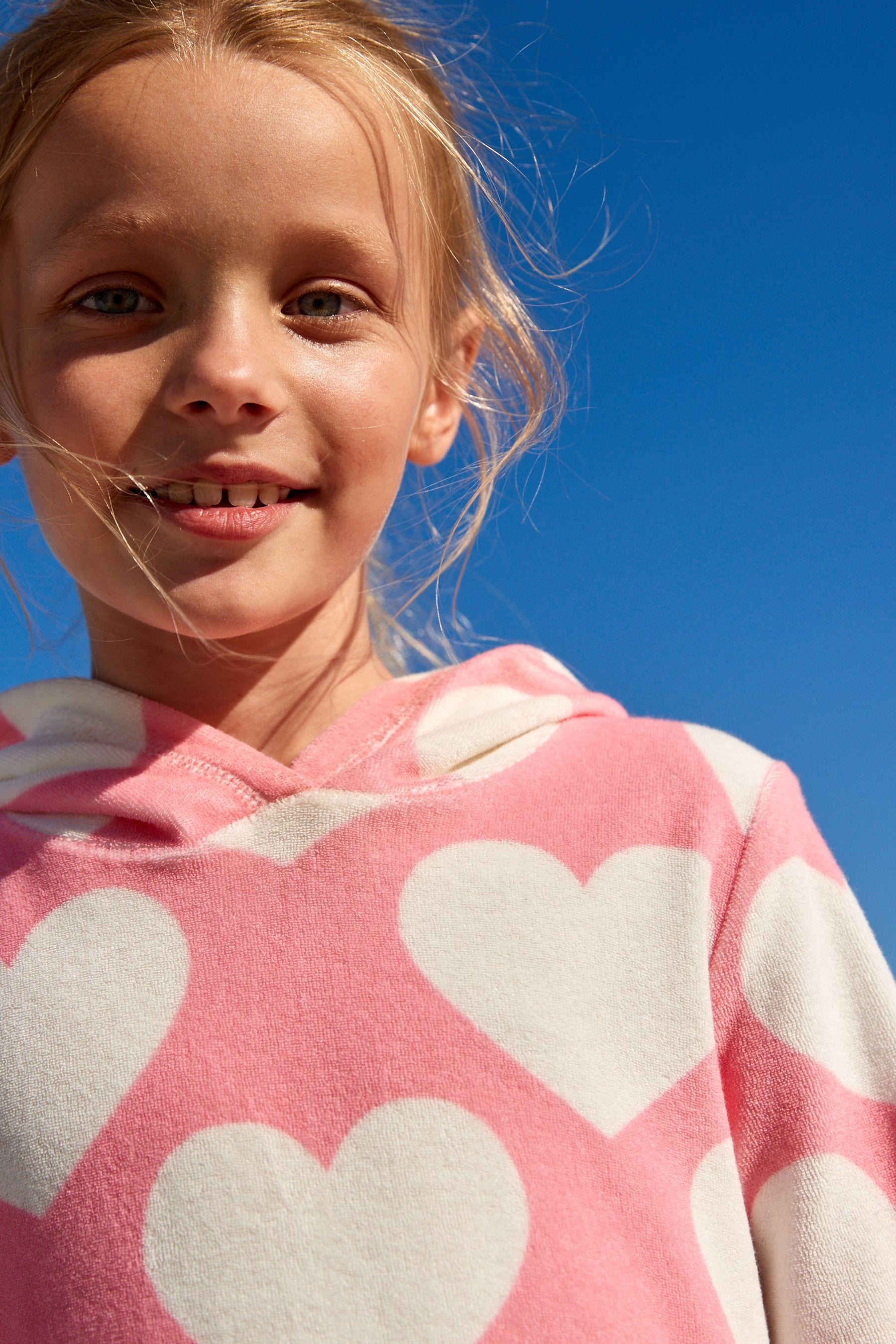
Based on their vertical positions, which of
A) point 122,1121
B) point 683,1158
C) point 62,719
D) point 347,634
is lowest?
point 122,1121

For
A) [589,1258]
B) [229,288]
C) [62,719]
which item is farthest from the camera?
[62,719]

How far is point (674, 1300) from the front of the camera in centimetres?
138

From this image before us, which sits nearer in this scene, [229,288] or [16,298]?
[229,288]

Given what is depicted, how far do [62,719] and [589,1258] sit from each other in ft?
3.62

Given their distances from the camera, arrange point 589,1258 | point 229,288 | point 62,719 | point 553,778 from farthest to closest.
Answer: point 62,719 → point 553,778 → point 229,288 → point 589,1258

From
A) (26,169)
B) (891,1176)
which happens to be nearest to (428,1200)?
(891,1176)

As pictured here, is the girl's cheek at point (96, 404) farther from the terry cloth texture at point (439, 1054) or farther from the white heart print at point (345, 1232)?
the white heart print at point (345, 1232)

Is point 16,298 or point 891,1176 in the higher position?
point 16,298

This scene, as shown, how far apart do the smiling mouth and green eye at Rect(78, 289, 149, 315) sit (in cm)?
25

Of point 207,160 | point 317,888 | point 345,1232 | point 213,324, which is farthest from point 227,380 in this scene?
point 345,1232

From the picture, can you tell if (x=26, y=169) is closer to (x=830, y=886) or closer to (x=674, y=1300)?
(x=830, y=886)

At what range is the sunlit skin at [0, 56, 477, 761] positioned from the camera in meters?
1.57

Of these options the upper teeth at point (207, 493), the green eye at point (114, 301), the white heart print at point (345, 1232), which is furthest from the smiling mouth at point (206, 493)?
the white heart print at point (345, 1232)

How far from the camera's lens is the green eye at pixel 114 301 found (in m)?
1.63
